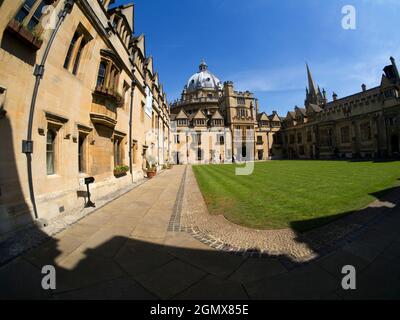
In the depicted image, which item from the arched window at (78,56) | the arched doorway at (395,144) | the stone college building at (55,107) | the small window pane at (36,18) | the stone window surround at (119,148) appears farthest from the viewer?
the arched doorway at (395,144)

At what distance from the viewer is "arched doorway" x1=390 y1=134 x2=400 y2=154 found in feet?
106

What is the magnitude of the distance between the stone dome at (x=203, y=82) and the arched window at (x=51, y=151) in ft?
235

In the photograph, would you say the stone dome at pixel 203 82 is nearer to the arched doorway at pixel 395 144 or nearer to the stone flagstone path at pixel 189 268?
the arched doorway at pixel 395 144

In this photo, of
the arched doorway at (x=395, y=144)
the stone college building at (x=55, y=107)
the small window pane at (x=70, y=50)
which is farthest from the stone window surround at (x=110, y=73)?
the arched doorway at (x=395, y=144)

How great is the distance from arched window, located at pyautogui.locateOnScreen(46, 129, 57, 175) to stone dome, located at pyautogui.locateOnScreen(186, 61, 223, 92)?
7161cm

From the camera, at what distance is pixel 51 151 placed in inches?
297

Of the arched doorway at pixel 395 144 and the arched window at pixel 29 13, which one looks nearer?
the arched window at pixel 29 13

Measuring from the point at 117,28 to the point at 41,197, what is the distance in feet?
38.6

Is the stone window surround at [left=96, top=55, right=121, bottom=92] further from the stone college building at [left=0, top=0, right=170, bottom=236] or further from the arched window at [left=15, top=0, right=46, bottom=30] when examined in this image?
the arched window at [left=15, top=0, right=46, bottom=30]

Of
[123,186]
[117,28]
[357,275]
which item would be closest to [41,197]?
[123,186]

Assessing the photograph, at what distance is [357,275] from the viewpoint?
3.04 meters

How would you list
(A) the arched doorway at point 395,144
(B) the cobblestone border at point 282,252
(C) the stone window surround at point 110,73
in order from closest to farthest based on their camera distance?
1. (B) the cobblestone border at point 282,252
2. (C) the stone window surround at point 110,73
3. (A) the arched doorway at point 395,144

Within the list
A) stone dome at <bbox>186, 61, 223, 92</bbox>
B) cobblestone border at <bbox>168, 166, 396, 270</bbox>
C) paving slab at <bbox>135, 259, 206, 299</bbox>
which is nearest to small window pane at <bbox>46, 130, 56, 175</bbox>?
cobblestone border at <bbox>168, 166, 396, 270</bbox>

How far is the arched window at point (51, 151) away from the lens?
7363 millimetres
